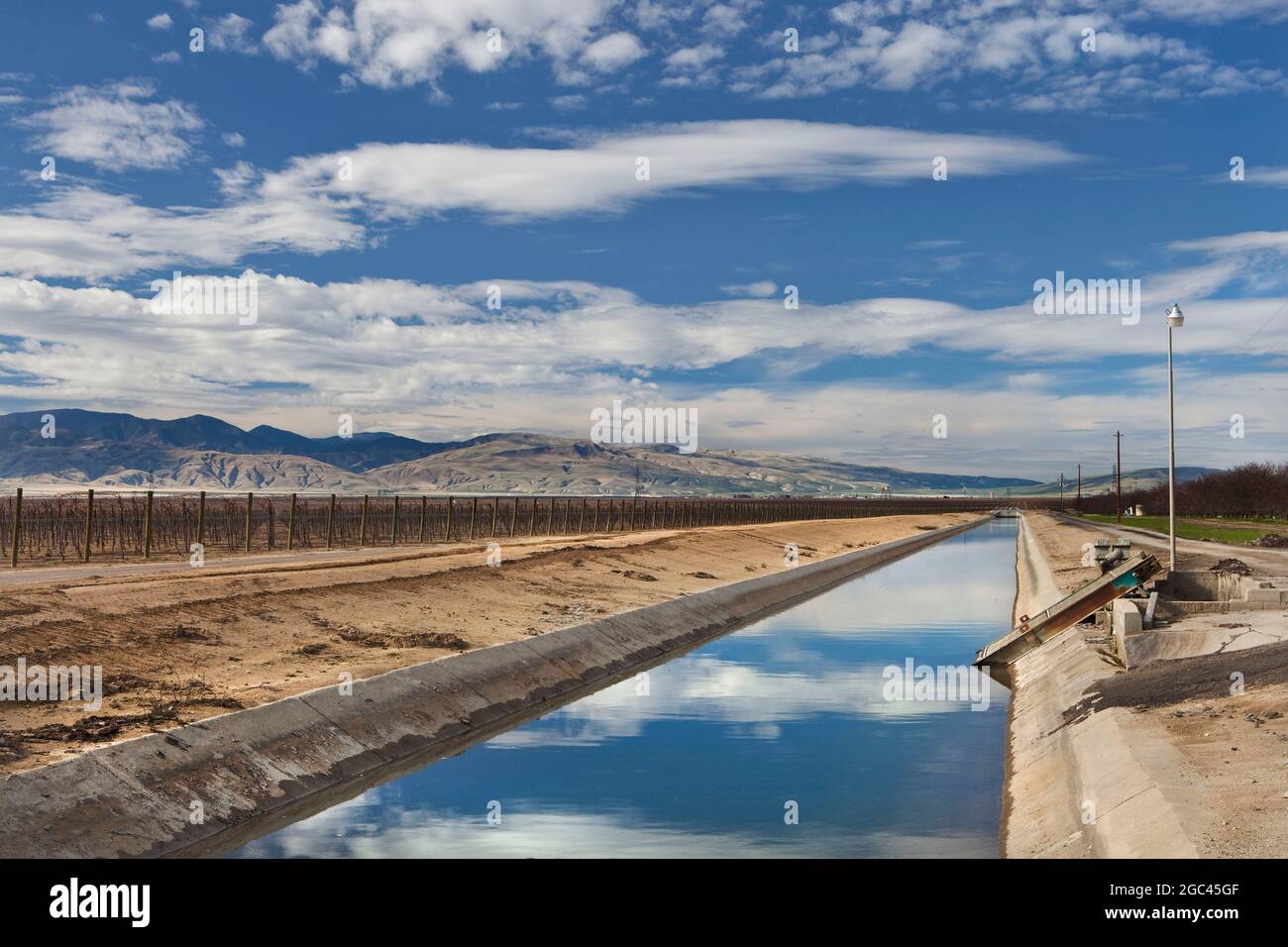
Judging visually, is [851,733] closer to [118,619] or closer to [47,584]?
[118,619]

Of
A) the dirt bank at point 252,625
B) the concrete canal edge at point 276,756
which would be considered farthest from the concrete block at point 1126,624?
the dirt bank at point 252,625

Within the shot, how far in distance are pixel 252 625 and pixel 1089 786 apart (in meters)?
16.6

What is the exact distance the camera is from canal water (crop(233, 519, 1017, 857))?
45.9 ft

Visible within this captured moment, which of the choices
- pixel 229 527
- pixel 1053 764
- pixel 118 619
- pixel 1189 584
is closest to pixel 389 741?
pixel 118 619

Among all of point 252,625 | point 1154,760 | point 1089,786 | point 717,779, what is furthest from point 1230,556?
point 252,625

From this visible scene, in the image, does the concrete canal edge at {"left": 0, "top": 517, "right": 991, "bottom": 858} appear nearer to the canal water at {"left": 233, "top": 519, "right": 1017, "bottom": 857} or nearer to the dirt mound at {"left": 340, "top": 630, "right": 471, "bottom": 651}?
the canal water at {"left": 233, "top": 519, "right": 1017, "bottom": 857}

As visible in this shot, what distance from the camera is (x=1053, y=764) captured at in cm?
1697

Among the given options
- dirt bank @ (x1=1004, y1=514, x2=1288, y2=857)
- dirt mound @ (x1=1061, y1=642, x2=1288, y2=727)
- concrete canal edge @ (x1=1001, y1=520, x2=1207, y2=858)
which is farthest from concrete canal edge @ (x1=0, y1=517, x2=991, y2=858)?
dirt mound @ (x1=1061, y1=642, x2=1288, y2=727)

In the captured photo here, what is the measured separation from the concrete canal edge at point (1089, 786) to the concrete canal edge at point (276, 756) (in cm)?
879

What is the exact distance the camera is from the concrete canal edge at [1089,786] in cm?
1138

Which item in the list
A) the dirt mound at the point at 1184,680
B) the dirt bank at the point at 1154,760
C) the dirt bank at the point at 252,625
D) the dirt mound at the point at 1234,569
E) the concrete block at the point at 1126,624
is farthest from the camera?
the dirt mound at the point at 1234,569

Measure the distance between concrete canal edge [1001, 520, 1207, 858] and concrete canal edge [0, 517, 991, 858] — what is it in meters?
8.79

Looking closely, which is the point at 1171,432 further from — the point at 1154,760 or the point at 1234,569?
the point at 1154,760

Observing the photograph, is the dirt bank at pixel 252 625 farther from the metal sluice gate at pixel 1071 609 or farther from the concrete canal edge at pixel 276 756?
the metal sluice gate at pixel 1071 609
